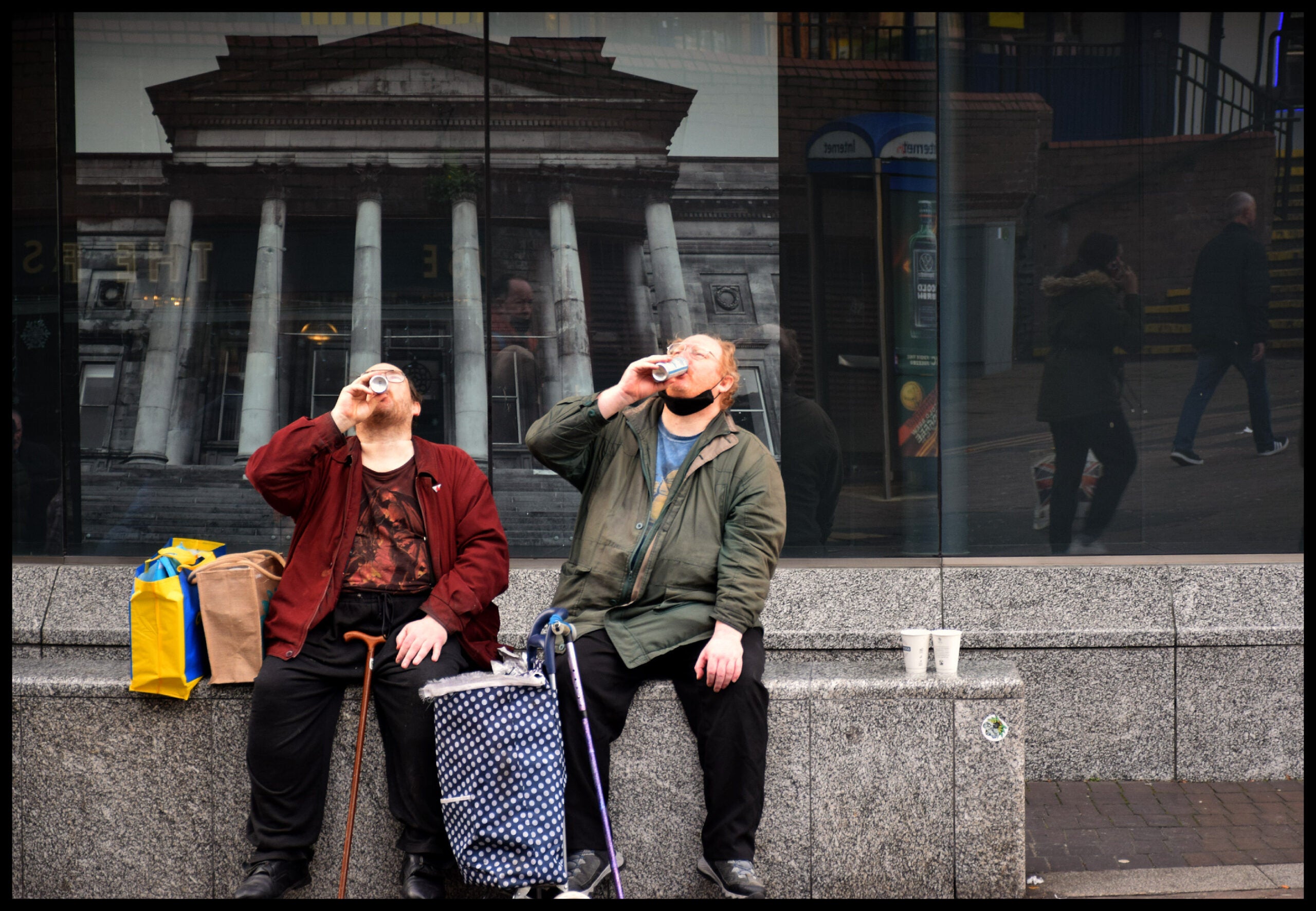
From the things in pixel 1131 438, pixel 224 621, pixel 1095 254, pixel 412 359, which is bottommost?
pixel 224 621

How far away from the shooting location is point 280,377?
6121mm

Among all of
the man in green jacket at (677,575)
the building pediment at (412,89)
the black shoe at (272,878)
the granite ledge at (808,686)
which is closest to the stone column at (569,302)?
the building pediment at (412,89)

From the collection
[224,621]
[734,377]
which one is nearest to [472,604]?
[224,621]

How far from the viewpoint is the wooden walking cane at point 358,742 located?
3.67 metres

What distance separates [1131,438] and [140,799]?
15.5ft

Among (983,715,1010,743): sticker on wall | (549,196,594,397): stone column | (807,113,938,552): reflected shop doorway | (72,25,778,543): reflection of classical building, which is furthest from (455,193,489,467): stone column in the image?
(983,715,1010,743): sticker on wall

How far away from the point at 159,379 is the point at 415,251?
151cm

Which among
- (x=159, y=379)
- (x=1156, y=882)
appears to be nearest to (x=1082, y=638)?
(x=1156, y=882)

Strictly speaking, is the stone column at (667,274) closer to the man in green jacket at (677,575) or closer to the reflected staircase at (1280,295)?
the man in green jacket at (677,575)

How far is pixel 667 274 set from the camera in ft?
20.1

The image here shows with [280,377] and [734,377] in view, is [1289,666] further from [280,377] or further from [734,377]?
[280,377]

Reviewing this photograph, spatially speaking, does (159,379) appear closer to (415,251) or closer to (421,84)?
(415,251)

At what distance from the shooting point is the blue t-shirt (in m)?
3.92

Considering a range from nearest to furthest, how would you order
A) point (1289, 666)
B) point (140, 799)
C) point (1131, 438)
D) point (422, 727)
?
point (422, 727) < point (140, 799) < point (1289, 666) < point (1131, 438)
